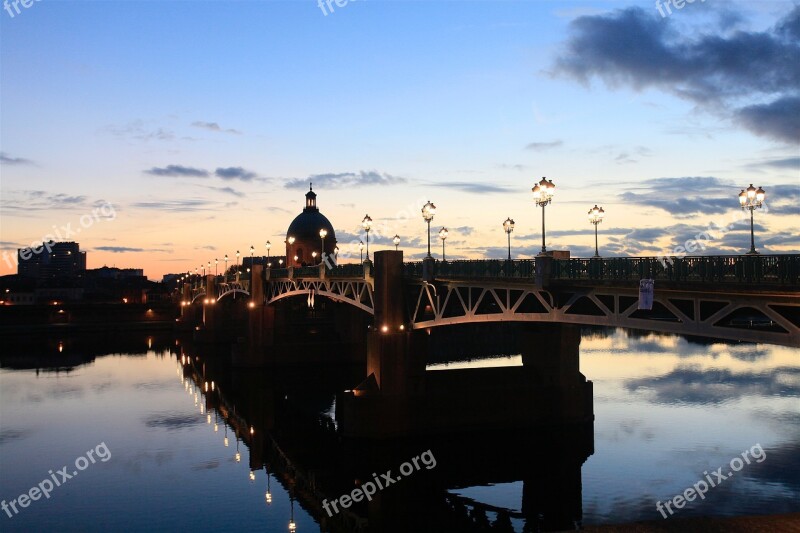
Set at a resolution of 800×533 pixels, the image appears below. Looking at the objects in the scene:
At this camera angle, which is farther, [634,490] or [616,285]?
[634,490]

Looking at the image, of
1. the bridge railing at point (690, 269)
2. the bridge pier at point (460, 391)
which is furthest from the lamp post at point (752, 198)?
the bridge pier at point (460, 391)

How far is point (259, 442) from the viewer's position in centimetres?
4544

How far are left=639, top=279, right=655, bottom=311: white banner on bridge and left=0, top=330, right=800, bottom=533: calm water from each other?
27.3 feet

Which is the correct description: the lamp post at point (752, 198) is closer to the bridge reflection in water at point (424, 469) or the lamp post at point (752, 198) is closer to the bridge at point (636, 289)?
the bridge at point (636, 289)

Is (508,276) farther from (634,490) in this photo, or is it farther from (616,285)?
(634,490)

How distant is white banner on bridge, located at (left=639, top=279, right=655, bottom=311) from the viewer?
83.9 ft

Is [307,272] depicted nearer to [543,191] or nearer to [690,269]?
[543,191]

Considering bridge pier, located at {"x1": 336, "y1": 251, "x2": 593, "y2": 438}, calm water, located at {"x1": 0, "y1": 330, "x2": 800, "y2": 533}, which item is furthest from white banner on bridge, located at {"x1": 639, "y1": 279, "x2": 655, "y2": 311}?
bridge pier, located at {"x1": 336, "y1": 251, "x2": 593, "y2": 438}

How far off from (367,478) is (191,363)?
54969 millimetres

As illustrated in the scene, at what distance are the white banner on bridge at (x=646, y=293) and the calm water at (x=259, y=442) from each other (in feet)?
27.3

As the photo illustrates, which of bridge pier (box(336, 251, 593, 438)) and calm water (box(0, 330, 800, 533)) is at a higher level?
bridge pier (box(336, 251, 593, 438))

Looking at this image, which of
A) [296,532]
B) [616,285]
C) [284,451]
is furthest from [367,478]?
[616,285]

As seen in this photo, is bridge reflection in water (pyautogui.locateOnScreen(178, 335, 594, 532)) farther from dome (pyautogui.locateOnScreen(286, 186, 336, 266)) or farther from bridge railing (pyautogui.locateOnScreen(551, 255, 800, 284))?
dome (pyautogui.locateOnScreen(286, 186, 336, 266))

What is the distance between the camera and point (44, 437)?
45.2 meters
